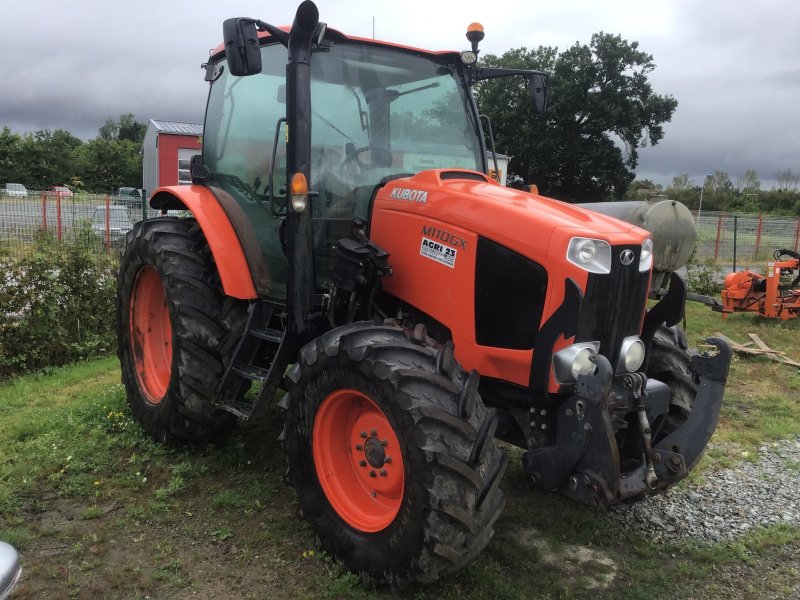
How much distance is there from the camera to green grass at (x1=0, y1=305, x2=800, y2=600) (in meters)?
2.92

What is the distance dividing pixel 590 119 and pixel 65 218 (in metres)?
29.5

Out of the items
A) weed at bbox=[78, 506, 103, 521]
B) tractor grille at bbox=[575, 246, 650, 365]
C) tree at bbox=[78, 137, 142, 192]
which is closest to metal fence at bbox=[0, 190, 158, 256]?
weed at bbox=[78, 506, 103, 521]

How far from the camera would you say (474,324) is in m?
2.97

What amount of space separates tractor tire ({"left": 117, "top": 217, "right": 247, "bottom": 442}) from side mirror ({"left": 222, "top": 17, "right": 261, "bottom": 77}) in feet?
4.90

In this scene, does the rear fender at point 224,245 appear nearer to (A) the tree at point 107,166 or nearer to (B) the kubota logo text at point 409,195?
(B) the kubota logo text at point 409,195

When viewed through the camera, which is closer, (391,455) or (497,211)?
(391,455)

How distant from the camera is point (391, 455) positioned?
2.82 m

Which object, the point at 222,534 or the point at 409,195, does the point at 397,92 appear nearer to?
the point at 409,195

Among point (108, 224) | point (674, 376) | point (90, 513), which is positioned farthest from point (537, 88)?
point (108, 224)

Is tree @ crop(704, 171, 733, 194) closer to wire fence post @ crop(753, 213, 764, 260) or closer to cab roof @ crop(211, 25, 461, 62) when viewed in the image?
wire fence post @ crop(753, 213, 764, 260)

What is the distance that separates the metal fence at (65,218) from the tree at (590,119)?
24.2 m

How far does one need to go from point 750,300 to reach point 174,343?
855 cm

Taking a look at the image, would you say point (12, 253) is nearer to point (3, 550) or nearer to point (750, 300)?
point (3, 550)

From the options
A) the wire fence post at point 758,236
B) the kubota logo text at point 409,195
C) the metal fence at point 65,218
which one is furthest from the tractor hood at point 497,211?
the wire fence post at point 758,236
